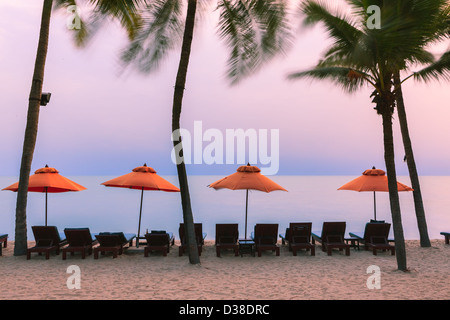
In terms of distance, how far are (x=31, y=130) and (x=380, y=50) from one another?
8.86 metres

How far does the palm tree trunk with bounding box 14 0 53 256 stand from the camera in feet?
27.8

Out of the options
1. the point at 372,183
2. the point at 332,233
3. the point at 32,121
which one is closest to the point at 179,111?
the point at 32,121

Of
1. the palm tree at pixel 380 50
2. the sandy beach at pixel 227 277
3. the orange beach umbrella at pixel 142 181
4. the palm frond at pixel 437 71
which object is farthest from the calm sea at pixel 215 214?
the palm frond at pixel 437 71

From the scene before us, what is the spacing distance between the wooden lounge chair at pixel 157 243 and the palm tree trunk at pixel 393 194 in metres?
5.47

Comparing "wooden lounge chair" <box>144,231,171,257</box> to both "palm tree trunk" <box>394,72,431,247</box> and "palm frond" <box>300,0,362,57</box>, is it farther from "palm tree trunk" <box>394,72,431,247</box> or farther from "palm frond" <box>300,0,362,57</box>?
"palm tree trunk" <box>394,72,431,247</box>

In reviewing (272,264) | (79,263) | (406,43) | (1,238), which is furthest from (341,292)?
(1,238)

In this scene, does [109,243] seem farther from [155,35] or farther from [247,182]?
[155,35]

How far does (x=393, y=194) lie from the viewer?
6.84 meters

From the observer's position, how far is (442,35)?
364 inches

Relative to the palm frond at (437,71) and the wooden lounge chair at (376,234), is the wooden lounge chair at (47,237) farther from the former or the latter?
the palm frond at (437,71)

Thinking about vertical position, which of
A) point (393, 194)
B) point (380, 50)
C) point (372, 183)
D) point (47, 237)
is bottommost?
point (47, 237)

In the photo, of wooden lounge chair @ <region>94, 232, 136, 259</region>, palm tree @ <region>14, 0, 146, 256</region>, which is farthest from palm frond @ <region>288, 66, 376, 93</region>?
wooden lounge chair @ <region>94, 232, 136, 259</region>

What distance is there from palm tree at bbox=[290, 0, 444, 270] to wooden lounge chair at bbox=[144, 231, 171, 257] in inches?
216
